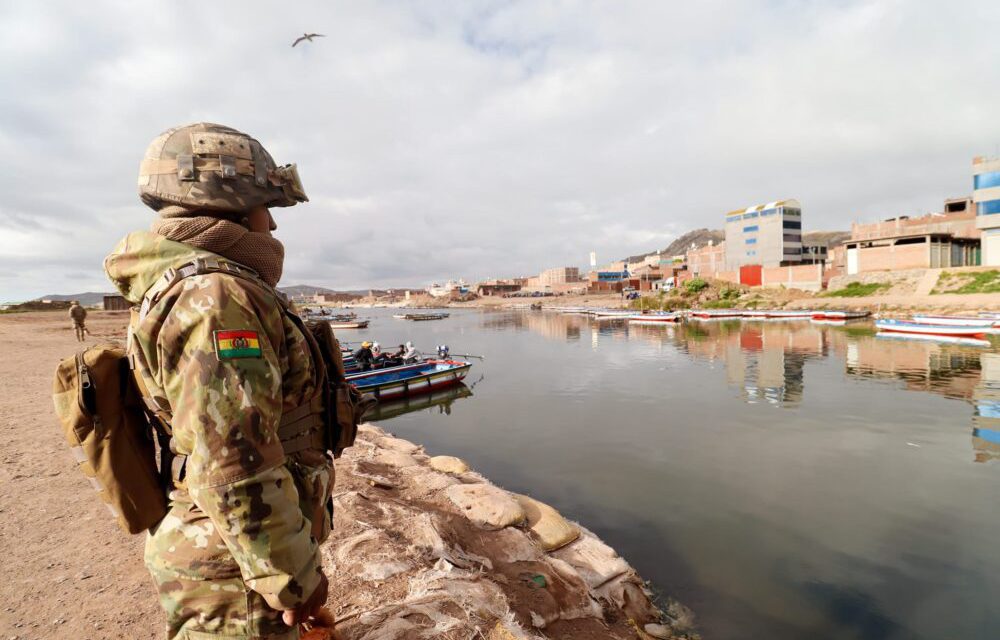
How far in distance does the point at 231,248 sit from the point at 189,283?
1.17 feet

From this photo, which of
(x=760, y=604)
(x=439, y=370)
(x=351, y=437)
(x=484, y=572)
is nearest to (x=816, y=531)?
(x=760, y=604)

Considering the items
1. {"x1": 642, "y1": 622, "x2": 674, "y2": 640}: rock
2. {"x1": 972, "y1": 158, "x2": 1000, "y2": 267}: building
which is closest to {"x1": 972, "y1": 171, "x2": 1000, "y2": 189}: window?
{"x1": 972, "y1": 158, "x2": 1000, "y2": 267}: building

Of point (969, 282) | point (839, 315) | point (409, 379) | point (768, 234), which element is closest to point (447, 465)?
point (409, 379)

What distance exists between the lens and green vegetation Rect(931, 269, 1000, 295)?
1779 inches

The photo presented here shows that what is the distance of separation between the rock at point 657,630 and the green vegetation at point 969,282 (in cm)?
5968

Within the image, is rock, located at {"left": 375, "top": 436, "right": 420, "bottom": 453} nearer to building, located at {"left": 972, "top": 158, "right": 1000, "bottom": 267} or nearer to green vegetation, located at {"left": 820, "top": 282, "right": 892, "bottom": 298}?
green vegetation, located at {"left": 820, "top": 282, "right": 892, "bottom": 298}

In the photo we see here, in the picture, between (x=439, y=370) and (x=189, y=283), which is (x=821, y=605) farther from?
(x=439, y=370)

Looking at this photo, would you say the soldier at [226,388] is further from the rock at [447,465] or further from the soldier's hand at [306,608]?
the rock at [447,465]

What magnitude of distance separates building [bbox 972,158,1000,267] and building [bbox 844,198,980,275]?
1.46 metres

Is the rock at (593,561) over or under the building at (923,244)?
under

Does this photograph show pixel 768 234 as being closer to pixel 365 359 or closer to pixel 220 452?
pixel 365 359

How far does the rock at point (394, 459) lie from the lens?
848cm

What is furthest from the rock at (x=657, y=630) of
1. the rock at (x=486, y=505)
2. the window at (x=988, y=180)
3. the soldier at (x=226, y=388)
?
the window at (x=988, y=180)

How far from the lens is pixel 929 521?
332 inches
